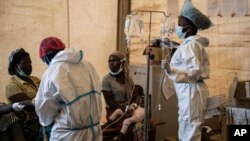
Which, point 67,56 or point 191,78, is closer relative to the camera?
point 67,56

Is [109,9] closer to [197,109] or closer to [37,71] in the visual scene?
[37,71]

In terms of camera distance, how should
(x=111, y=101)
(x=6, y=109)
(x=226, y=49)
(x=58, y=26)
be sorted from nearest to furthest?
(x=6, y=109) → (x=111, y=101) → (x=226, y=49) → (x=58, y=26)

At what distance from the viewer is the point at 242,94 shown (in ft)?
10.4

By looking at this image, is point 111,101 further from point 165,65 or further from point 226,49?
point 226,49

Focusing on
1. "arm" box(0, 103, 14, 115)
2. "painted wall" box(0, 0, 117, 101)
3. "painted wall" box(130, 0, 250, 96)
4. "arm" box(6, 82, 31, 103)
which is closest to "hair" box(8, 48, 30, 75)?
"arm" box(6, 82, 31, 103)

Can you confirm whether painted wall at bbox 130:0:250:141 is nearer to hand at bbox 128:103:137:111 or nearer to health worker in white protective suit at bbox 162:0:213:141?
hand at bbox 128:103:137:111

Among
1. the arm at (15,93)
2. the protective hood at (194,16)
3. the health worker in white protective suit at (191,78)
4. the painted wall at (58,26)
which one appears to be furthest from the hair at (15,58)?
the protective hood at (194,16)

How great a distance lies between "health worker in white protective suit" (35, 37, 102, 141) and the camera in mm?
2061

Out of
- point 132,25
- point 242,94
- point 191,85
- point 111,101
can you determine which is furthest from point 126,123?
point 242,94

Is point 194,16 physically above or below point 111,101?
above

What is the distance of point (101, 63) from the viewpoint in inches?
177

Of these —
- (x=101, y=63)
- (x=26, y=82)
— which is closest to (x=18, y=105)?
(x=26, y=82)

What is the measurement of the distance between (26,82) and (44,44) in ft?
1.86

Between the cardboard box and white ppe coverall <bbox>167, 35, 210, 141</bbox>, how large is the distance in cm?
45
